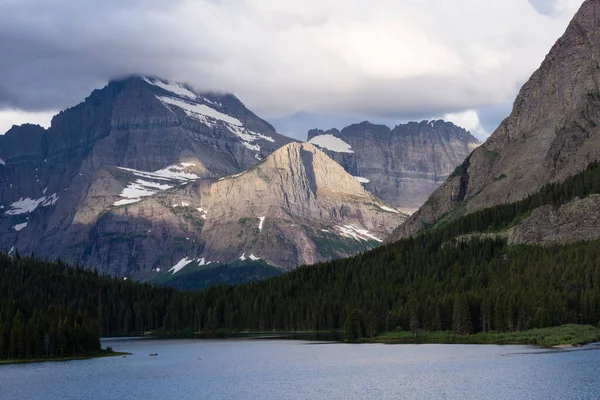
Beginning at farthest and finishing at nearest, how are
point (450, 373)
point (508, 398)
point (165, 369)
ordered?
point (165, 369) < point (450, 373) < point (508, 398)

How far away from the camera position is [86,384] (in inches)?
5906

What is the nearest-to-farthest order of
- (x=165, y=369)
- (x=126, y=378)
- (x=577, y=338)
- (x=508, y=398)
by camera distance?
(x=508, y=398)
(x=126, y=378)
(x=165, y=369)
(x=577, y=338)

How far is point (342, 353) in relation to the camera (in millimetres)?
194875

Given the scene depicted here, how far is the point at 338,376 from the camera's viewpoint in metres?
150

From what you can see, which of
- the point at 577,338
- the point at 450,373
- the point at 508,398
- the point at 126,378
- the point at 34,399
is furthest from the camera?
the point at 577,338

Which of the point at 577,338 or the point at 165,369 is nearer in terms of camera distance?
the point at 165,369

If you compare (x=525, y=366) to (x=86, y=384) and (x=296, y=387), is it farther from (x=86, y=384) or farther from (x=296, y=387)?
(x=86, y=384)

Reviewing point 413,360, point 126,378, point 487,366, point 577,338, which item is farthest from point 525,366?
point 126,378

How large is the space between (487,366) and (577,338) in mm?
48096

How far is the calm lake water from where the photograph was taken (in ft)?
416

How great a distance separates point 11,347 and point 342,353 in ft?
225

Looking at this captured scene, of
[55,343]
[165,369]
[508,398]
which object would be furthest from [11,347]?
[508,398]

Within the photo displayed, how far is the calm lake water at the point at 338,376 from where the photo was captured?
4998 inches

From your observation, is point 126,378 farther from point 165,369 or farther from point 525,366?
point 525,366
